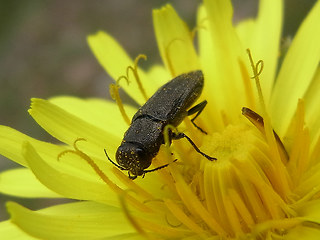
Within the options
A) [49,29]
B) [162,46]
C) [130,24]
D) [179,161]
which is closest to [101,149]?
[179,161]

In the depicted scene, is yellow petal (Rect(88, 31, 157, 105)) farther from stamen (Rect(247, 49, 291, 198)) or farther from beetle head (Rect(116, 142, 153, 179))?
stamen (Rect(247, 49, 291, 198))

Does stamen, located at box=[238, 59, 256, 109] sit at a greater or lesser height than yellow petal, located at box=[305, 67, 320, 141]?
greater

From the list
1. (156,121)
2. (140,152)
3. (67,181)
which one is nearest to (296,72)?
(156,121)

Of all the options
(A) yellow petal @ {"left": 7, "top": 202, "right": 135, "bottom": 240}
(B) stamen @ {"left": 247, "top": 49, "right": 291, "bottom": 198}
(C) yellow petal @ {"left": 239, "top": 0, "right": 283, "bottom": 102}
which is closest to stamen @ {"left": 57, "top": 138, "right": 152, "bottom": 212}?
(A) yellow petal @ {"left": 7, "top": 202, "right": 135, "bottom": 240}

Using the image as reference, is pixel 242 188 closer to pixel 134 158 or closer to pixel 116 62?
pixel 134 158

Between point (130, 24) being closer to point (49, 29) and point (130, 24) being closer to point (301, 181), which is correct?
point (49, 29)

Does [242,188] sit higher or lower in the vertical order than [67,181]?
lower

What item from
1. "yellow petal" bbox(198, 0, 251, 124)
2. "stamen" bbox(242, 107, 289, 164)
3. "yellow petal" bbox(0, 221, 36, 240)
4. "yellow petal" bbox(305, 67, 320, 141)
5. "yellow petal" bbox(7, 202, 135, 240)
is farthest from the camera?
"yellow petal" bbox(198, 0, 251, 124)
